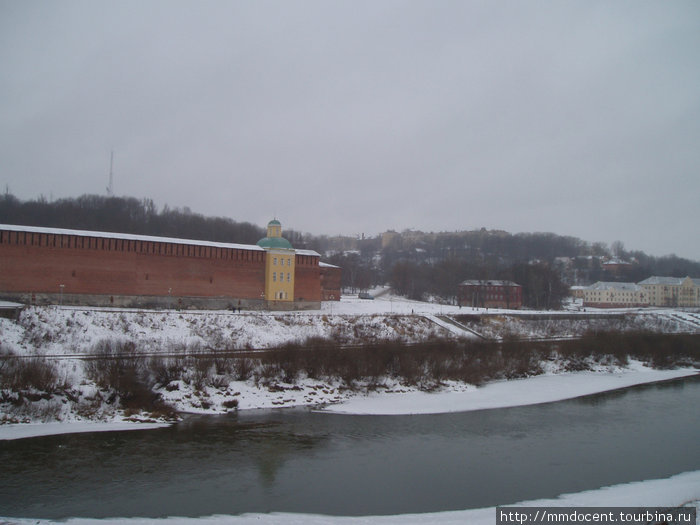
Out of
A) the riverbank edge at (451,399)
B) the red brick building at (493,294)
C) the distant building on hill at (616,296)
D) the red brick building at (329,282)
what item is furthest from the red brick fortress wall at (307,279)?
the distant building on hill at (616,296)

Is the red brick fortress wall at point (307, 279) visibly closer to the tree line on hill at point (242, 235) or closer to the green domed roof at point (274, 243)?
the green domed roof at point (274, 243)

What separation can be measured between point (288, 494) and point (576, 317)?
34.8 meters

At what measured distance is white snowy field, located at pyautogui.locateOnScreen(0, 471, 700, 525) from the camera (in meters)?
8.95

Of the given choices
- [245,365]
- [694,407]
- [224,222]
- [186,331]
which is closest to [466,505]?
[245,365]

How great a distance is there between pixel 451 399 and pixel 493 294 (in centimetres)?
3363

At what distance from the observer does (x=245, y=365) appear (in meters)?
19.3

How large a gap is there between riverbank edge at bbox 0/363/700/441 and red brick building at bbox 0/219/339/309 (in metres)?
13.9

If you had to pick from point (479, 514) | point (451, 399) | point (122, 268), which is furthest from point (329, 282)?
point (479, 514)

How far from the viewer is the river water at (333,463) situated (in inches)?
394

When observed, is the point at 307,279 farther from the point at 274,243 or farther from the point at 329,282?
the point at 329,282

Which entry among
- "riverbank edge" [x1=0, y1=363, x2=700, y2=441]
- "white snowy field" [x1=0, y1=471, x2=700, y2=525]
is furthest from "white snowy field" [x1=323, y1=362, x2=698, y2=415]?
"white snowy field" [x1=0, y1=471, x2=700, y2=525]

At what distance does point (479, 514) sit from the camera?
9477 mm

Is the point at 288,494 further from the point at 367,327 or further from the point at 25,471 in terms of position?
the point at 367,327

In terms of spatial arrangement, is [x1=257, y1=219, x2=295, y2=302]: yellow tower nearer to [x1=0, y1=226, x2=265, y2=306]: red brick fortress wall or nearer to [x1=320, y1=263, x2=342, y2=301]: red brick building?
[x1=0, y1=226, x2=265, y2=306]: red brick fortress wall
